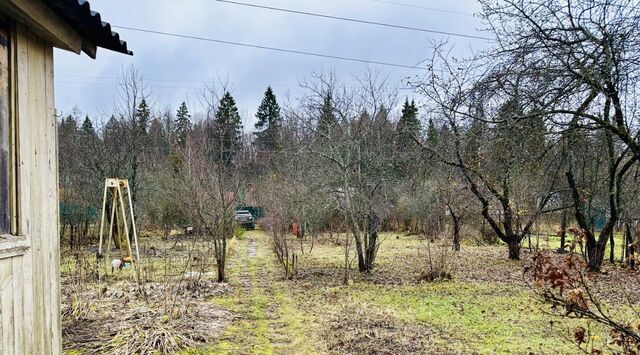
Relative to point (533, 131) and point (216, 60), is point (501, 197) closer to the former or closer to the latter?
point (533, 131)

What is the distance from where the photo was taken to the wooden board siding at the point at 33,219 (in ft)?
7.32

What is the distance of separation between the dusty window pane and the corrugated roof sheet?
0.97ft

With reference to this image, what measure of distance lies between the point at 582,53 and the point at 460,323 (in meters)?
3.70

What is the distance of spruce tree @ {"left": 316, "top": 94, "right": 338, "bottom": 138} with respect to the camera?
871 cm

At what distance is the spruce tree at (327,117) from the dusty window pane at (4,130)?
6.57m

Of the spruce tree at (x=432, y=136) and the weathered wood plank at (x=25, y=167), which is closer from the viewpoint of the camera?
the weathered wood plank at (x=25, y=167)

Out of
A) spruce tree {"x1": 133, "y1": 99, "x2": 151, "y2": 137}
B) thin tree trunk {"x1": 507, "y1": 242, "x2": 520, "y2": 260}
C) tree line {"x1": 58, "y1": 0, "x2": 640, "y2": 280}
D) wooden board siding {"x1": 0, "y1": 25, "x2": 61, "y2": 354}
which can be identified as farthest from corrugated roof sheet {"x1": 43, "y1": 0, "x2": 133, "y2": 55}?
spruce tree {"x1": 133, "y1": 99, "x2": 151, "y2": 137}

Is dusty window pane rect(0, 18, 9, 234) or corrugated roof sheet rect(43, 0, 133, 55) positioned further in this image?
corrugated roof sheet rect(43, 0, 133, 55)

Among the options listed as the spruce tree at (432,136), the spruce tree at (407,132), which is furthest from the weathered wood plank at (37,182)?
the spruce tree at (432,136)

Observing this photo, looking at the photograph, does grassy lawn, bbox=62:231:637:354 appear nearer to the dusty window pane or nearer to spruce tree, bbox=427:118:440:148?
the dusty window pane

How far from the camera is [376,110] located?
8.83m

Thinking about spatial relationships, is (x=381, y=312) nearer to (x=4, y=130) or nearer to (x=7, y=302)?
(x=7, y=302)

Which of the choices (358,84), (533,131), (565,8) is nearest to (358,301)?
(533,131)

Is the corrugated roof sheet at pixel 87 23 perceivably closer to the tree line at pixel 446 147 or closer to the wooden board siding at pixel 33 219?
the wooden board siding at pixel 33 219
